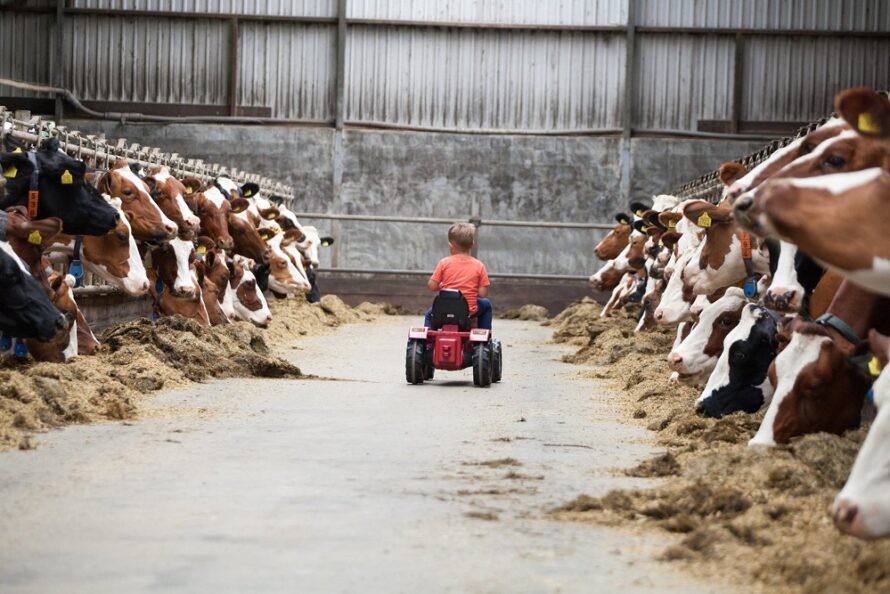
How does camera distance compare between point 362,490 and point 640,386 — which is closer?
point 362,490

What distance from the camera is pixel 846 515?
4910 millimetres

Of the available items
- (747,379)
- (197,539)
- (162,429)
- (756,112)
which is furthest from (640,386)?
(756,112)

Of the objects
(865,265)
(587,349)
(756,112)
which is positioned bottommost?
(587,349)

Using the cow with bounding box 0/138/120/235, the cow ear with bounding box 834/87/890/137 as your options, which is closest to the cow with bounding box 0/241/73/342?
the cow with bounding box 0/138/120/235

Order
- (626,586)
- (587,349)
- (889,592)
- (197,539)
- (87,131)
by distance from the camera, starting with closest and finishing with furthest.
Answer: (889,592), (626,586), (197,539), (587,349), (87,131)

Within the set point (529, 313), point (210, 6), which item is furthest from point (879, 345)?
point (210, 6)

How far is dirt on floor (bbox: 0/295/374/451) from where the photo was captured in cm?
918

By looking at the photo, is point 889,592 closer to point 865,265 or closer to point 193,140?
point 865,265

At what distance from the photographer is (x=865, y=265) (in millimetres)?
4820

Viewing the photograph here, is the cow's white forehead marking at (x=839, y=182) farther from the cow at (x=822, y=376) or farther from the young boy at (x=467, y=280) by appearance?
the young boy at (x=467, y=280)

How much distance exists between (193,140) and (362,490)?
25.0 m

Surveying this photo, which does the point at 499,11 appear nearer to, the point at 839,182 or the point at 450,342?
the point at 450,342

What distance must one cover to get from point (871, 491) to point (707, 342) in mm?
5720

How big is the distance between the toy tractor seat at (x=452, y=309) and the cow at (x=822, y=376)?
18.1 ft
